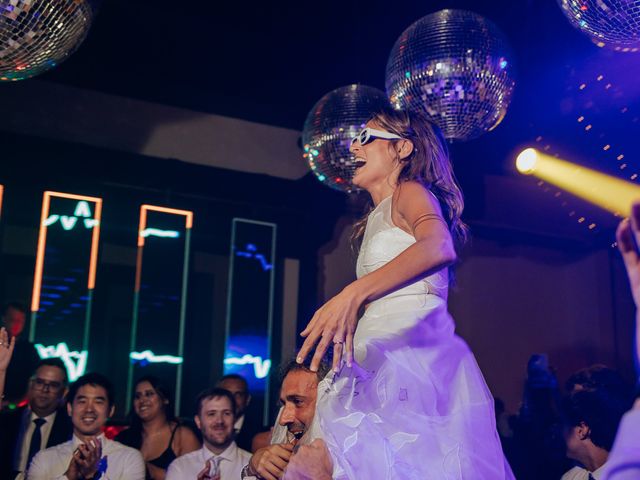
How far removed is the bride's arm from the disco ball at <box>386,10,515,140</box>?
3.55 feet

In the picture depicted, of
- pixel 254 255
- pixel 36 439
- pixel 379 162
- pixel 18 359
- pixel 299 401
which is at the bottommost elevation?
pixel 36 439

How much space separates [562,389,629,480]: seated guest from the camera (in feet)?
10.6

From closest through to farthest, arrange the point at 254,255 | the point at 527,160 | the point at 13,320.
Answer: the point at 13,320
the point at 527,160
the point at 254,255

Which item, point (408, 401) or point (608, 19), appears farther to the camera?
point (608, 19)

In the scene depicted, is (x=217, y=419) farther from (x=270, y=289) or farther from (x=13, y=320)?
(x=270, y=289)

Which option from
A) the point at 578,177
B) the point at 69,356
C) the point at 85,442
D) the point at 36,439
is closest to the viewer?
the point at 85,442

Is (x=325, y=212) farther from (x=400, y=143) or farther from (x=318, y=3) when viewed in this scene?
(x=400, y=143)

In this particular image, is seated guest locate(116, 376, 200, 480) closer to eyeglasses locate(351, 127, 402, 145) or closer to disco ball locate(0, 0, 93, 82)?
disco ball locate(0, 0, 93, 82)

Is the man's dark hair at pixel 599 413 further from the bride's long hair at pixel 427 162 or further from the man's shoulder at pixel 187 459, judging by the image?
the man's shoulder at pixel 187 459

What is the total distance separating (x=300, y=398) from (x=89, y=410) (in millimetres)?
2621

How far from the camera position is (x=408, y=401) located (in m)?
2.11

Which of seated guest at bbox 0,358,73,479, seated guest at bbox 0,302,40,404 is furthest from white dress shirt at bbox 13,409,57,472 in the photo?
seated guest at bbox 0,302,40,404

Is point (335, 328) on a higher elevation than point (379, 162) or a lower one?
lower

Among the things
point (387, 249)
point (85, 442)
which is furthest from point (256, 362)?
point (387, 249)
